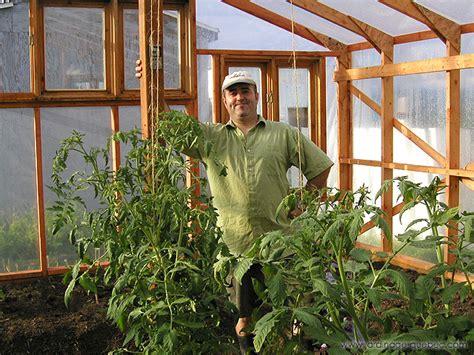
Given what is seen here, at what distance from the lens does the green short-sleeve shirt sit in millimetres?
3932

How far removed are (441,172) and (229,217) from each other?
2.80m

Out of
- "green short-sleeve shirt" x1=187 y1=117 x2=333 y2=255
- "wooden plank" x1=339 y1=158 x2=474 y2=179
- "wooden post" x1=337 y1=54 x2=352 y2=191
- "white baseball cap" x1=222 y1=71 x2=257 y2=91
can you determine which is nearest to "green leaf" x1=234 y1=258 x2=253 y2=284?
"green short-sleeve shirt" x1=187 y1=117 x2=333 y2=255

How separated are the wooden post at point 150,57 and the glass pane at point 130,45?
2546 mm

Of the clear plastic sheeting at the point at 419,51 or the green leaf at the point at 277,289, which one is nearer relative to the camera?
the green leaf at the point at 277,289

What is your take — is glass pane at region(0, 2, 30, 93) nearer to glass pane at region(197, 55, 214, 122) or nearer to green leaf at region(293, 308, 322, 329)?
glass pane at region(197, 55, 214, 122)

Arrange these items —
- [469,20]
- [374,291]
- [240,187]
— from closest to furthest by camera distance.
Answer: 1. [374,291]
2. [240,187]
3. [469,20]


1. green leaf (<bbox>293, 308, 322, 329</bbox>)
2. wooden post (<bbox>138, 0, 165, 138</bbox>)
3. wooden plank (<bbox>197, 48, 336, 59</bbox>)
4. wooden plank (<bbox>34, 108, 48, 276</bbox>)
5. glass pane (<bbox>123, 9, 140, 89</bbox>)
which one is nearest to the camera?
green leaf (<bbox>293, 308, 322, 329</bbox>)

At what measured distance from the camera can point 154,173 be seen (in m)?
3.28

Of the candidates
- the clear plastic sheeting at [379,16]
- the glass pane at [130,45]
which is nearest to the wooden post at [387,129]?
the clear plastic sheeting at [379,16]

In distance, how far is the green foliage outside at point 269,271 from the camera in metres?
2.26

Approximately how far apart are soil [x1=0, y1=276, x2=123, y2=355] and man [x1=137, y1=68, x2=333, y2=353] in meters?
0.94

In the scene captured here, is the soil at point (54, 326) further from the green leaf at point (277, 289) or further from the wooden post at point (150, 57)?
the green leaf at point (277, 289)

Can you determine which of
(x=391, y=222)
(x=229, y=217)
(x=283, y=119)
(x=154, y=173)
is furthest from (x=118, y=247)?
(x=283, y=119)

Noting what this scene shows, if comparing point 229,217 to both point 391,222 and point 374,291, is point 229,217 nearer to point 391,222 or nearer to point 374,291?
point 374,291
